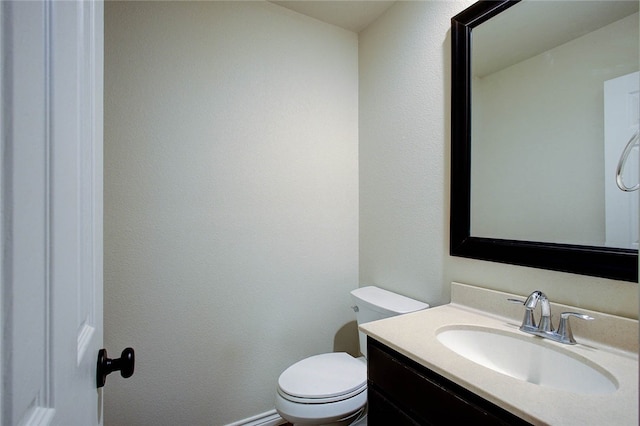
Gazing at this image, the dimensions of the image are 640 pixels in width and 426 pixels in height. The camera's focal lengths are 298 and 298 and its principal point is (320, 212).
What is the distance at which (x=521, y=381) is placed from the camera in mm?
753

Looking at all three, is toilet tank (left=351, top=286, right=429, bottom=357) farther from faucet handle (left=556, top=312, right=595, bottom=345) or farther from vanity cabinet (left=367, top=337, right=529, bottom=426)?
faucet handle (left=556, top=312, right=595, bottom=345)

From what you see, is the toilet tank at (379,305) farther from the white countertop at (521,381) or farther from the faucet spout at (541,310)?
the faucet spout at (541,310)

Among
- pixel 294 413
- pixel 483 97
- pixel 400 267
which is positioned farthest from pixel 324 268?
pixel 483 97

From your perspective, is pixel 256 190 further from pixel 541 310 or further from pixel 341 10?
pixel 541 310

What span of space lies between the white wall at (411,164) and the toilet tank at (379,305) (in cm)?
7

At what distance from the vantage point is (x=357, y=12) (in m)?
1.77

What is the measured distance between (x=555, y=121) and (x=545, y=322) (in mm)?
696

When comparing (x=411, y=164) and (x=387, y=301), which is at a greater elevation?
(x=411, y=164)

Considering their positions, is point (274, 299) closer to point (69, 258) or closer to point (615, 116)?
point (69, 258)

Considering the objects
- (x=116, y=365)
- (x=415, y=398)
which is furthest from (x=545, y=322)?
(x=116, y=365)

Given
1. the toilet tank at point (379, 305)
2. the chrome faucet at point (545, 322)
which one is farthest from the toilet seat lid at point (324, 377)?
the chrome faucet at point (545, 322)

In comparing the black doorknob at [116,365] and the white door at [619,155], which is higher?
the white door at [619,155]

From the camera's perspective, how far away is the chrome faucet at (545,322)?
37.0 inches

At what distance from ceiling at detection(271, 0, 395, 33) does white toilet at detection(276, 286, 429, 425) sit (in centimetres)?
165
